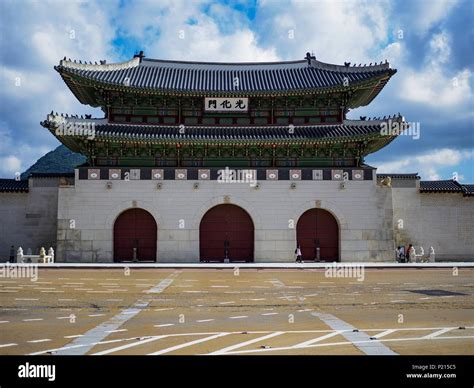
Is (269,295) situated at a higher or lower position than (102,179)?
lower

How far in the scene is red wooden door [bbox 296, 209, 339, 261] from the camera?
33.2 meters

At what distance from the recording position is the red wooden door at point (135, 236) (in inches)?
1291

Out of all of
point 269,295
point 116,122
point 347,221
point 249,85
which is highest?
point 249,85

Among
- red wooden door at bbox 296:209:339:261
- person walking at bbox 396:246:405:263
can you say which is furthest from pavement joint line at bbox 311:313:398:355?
person walking at bbox 396:246:405:263

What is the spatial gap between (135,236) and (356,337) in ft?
85.0

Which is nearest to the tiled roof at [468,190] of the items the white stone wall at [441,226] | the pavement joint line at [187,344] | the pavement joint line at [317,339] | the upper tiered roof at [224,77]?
the white stone wall at [441,226]

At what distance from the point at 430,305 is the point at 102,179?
24.7m

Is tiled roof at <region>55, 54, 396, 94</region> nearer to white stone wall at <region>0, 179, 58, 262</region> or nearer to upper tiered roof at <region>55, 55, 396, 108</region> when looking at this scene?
upper tiered roof at <region>55, 55, 396, 108</region>

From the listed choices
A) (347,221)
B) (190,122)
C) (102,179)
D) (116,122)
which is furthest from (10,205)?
(347,221)
